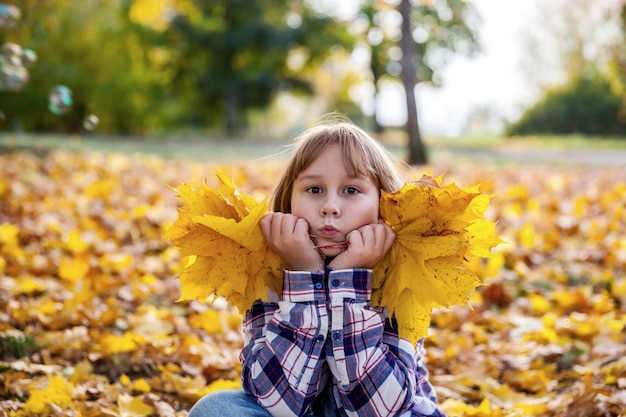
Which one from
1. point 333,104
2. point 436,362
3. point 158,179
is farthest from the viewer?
point 333,104

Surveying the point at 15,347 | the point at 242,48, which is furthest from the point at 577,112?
the point at 15,347

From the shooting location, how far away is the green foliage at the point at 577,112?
2419 cm

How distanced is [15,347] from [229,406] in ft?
3.79

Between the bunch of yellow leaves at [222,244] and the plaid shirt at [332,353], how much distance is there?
0.10 metres

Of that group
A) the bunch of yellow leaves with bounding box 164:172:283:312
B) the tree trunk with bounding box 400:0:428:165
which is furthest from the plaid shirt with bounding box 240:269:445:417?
the tree trunk with bounding box 400:0:428:165

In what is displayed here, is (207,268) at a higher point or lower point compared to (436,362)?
higher

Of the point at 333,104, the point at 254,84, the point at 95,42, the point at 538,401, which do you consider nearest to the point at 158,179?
the point at 538,401

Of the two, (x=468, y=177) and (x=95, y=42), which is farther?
(x=95, y=42)

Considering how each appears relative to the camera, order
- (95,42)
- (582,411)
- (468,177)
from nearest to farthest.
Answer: (582,411), (468,177), (95,42)

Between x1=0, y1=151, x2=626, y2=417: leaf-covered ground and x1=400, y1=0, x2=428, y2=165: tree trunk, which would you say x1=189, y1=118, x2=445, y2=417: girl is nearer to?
x1=0, y1=151, x2=626, y2=417: leaf-covered ground

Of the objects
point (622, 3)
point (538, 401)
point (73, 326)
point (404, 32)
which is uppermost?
point (622, 3)

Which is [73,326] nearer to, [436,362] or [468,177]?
[436,362]

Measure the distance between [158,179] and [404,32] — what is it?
181 inches

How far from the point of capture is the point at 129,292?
335cm
